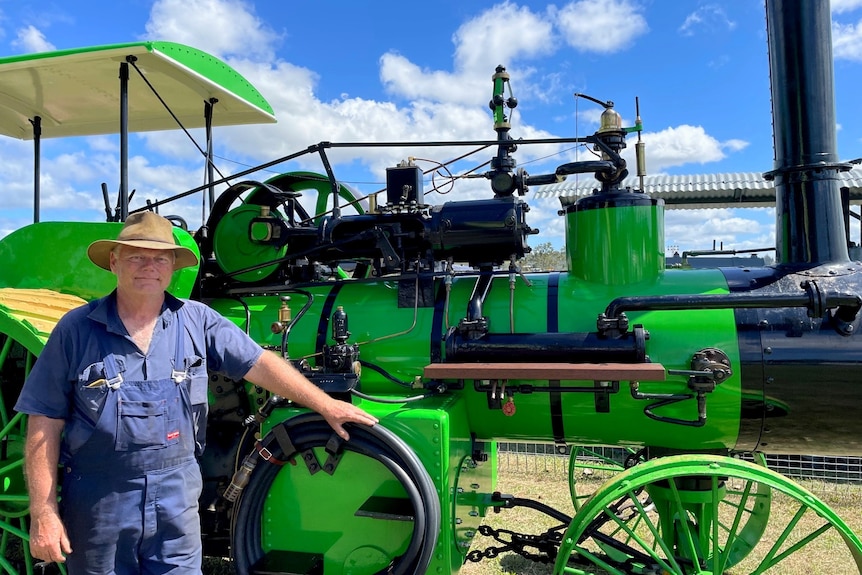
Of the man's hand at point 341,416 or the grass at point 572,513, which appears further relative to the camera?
the grass at point 572,513

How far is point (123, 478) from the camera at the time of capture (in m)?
2.14

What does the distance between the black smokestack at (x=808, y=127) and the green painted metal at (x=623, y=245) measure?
2.08 feet

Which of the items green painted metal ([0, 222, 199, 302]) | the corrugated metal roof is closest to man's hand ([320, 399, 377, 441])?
green painted metal ([0, 222, 199, 302])

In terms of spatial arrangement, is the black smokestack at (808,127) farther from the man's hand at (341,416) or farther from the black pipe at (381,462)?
the man's hand at (341,416)

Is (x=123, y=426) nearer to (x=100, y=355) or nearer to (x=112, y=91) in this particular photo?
(x=100, y=355)

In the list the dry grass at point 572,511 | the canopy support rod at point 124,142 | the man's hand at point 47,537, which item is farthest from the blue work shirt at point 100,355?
the dry grass at point 572,511

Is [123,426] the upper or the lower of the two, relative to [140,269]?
lower

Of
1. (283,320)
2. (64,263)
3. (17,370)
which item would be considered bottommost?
(17,370)

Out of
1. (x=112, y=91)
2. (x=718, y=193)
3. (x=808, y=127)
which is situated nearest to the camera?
(x=808, y=127)

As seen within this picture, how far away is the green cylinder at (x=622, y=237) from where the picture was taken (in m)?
2.97

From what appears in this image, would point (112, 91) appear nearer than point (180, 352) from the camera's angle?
No

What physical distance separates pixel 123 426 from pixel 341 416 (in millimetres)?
805

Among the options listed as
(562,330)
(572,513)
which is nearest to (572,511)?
(572,513)

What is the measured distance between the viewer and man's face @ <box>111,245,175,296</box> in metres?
2.25
